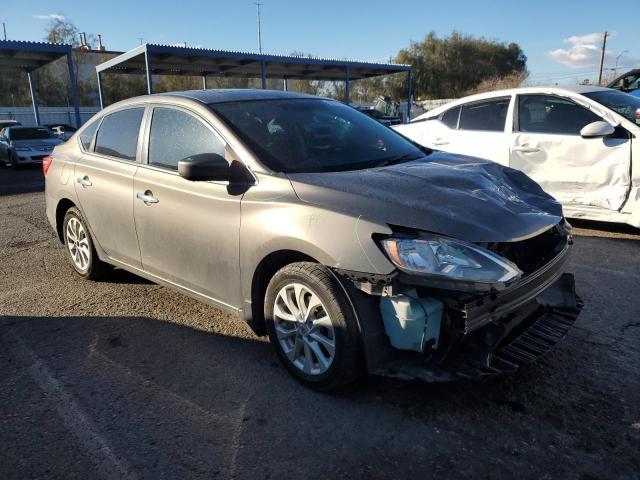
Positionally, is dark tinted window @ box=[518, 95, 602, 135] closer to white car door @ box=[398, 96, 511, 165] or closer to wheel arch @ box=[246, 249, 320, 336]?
white car door @ box=[398, 96, 511, 165]

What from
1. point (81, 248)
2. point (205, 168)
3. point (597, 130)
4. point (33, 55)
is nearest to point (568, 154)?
point (597, 130)

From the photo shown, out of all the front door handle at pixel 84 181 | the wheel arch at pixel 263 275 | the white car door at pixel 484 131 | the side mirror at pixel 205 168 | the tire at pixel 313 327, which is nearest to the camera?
the tire at pixel 313 327

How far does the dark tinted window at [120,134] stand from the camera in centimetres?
405

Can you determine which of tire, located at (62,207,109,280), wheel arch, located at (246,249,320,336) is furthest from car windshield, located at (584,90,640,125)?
tire, located at (62,207,109,280)

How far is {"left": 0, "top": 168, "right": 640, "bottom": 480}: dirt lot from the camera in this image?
7.59 ft

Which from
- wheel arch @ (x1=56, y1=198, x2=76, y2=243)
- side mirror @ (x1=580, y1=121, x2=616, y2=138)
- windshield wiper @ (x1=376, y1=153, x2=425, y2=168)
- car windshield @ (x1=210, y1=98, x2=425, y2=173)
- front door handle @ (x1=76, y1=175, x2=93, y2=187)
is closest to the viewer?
car windshield @ (x1=210, y1=98, x2=425, y2=173)

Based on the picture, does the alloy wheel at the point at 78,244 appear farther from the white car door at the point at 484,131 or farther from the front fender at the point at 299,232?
the white car door at the point at 484,131

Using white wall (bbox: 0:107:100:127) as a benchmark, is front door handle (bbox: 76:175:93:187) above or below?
below

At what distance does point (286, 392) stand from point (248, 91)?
2299 mm

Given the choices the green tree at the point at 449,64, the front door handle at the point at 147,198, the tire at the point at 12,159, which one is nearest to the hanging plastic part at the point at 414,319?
the front door handle at the point at 147,198

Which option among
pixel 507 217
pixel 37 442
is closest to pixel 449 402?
pixel 507 217

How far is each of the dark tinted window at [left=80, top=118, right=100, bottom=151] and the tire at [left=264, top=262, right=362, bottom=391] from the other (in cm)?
→ 272

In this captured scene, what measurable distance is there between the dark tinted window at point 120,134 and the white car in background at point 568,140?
14.1ft

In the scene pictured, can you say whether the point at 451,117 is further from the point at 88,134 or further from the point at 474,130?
the point at 88,134
